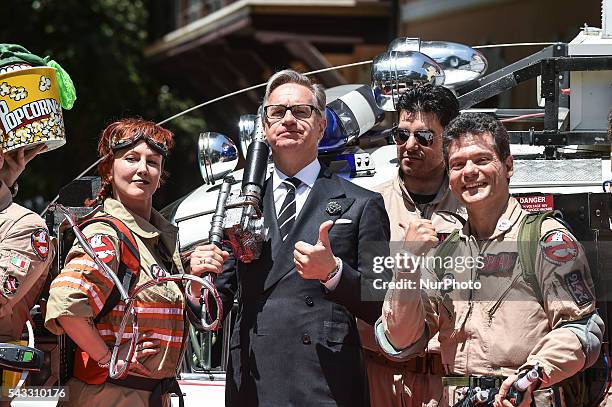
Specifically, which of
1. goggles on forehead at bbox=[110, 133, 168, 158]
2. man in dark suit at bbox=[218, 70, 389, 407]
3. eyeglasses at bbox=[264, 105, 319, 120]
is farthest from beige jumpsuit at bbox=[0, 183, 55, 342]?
eyeglasses at bbox=[264, 105, 319, 120]

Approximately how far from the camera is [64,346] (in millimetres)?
4160

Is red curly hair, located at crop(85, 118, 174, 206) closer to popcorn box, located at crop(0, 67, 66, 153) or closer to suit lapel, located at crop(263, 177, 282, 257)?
popcorn box, located at crop(0, 67, 66, 153)

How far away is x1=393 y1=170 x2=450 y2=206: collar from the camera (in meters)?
4.53

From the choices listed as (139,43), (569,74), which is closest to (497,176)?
(569,74)

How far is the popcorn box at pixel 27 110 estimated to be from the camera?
4.43 m

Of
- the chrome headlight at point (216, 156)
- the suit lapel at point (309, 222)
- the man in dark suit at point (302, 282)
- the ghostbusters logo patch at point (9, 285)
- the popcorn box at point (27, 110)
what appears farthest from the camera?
the chrome headlight at point (216, 156)

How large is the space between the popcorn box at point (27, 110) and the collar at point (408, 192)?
1361 mm

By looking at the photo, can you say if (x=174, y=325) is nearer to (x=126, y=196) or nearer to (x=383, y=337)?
(x=126, y=196)

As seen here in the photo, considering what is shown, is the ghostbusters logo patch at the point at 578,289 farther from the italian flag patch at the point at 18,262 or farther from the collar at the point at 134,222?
the italian flag patch at the point at 18,262

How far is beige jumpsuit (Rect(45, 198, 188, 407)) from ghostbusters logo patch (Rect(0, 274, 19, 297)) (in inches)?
7.3

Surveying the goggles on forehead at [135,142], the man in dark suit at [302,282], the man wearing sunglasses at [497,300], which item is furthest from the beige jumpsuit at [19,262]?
the man wearing sunglasses at [497,300]

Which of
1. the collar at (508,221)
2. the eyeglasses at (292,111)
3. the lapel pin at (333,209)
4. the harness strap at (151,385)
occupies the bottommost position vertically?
the harness strap at (151,385)

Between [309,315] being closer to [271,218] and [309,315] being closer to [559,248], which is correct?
[271,218]

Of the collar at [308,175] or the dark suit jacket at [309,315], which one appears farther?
the collar at [308,175]
